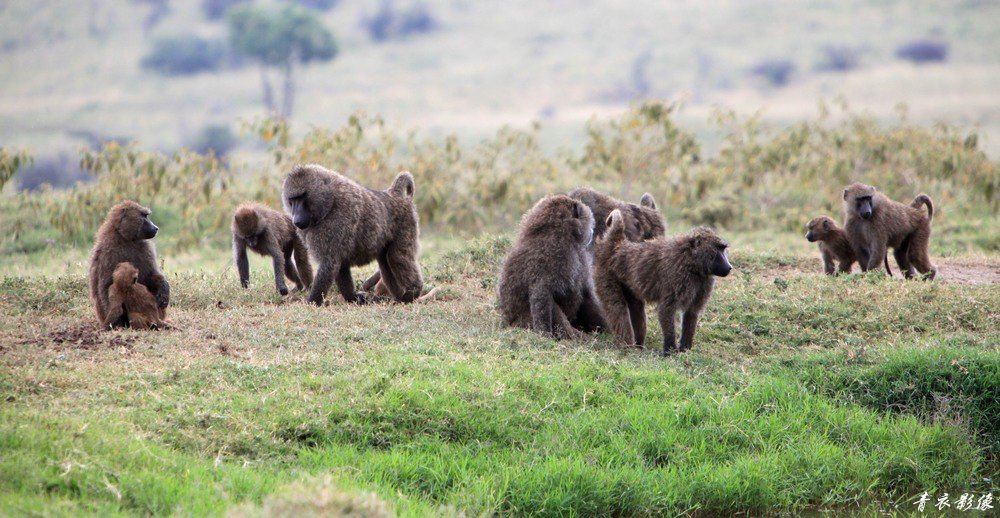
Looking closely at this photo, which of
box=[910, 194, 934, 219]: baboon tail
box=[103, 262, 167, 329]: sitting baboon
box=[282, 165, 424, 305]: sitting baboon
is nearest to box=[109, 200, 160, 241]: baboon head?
box=[103, 262, 167, 329]: sitting baboon

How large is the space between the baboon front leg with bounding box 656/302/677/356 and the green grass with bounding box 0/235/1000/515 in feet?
0.76

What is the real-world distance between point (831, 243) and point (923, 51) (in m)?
27.2

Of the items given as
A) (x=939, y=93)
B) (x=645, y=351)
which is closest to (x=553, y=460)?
(x=645, y=351)

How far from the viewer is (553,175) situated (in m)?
16.7

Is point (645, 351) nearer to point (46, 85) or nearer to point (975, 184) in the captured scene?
point (975, 184)

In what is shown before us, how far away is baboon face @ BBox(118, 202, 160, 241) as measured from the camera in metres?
7.07

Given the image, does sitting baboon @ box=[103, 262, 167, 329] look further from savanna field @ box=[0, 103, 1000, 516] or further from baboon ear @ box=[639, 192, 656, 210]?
baboon ear @ box=[639, 192, 656, 210]

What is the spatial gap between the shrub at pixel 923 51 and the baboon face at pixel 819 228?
26.8 m

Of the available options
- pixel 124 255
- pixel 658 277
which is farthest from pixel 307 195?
pixel 658 277

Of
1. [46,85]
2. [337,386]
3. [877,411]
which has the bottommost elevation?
[877,411]

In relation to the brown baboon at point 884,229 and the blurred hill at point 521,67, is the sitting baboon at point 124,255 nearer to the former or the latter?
the brown baboon at point 884,229

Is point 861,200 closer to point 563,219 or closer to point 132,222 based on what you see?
point 563,219

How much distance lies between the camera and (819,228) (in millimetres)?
9992

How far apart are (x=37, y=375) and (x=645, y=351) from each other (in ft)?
14.2
